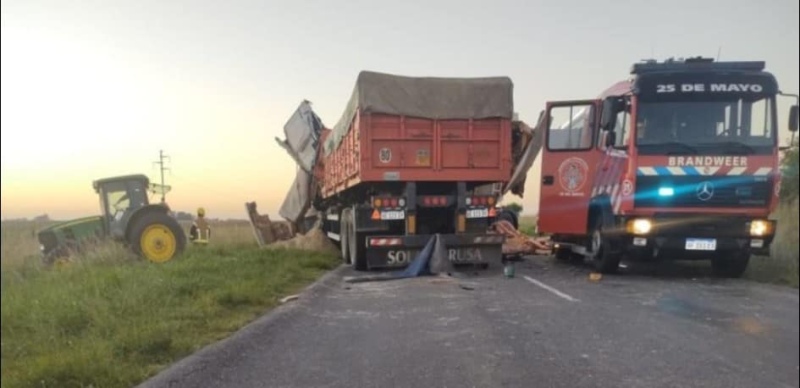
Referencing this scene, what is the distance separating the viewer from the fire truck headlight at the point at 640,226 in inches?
278

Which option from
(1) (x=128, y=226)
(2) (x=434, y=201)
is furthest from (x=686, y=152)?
(1) (x=128, y=226)

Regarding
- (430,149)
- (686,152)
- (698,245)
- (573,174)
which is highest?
(430,149)

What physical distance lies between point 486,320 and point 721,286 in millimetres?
3738

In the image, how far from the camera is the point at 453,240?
11484mm

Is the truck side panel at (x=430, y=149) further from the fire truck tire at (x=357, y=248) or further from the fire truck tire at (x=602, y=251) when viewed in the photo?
the fire truck tire at (x=602, y=251)

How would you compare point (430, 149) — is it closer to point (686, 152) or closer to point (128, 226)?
point (686, 152)

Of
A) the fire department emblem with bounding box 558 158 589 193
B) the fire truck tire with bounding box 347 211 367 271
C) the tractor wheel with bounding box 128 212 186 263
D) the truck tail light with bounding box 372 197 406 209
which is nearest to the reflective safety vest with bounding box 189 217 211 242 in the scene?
the tractor wheel with bounding box 128 212 186 263

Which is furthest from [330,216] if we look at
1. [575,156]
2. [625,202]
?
[625,202]

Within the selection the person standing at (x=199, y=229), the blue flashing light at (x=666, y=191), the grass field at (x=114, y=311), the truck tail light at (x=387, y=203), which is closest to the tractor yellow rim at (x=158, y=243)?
the grass field at (x=114, y=311)

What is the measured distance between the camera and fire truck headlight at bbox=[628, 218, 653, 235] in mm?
7059

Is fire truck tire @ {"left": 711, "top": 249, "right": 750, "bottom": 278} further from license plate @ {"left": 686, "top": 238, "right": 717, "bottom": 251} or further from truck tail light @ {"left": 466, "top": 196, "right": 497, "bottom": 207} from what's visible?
truck tail light @ {"left": 466, "top": 196, "right": 497, "bottom": 207}

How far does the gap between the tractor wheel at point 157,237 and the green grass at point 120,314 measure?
2.36 meters

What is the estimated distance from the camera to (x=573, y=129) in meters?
8.76

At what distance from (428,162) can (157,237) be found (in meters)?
7.80
